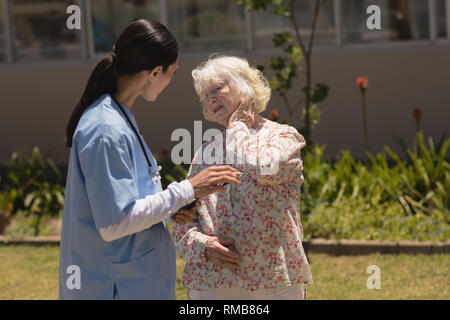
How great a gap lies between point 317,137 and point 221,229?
6920 millimetres

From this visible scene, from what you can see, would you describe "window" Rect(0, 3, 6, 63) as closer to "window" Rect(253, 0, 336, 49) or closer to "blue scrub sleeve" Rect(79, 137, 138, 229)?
"window" Rect(253, 0, 336, 49)

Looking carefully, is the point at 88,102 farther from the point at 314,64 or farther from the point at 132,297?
the point at 314,64

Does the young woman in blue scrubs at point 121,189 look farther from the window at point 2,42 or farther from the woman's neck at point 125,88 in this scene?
the window at point 2,42

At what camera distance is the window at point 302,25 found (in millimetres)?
9594

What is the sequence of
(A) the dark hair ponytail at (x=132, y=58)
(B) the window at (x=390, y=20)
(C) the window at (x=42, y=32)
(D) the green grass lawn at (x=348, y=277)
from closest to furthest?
(A) the dark hair ponytail at (x=132, y=58)
(D) the green grass lawn at (x=348, y=277)
(B) the window at (x=390, y=20)
(C) the window at (x=42, y=32)

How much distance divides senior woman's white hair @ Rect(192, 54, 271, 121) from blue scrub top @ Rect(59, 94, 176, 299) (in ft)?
1.91

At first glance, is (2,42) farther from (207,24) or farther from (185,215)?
(185,215)

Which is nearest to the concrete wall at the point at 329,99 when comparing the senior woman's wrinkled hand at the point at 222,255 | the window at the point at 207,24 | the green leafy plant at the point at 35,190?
the window at the point at 207,24

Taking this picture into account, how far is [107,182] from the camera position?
2.32 metres

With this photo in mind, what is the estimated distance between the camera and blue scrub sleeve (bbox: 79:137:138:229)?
233 cm

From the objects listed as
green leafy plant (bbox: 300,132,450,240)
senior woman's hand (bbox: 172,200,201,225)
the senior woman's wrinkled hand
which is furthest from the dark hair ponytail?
green leafy plant (bbox: 300,132,450,240)

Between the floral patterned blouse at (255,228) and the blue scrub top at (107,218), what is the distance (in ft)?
1.52

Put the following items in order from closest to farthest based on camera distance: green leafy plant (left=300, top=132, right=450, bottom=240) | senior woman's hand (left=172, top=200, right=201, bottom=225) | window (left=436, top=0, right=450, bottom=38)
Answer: senior woman's hand (left=172, top=200, right=201, bottom=225), green leafy plant (left=300, top=132, right=450, bottom=240), window (left=436, top=0, right=450, bottom=38)

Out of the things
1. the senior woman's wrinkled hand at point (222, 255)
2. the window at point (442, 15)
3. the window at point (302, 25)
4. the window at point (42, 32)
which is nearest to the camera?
the senior woman's wrinkled hand at point (222, 255)
